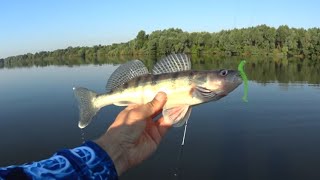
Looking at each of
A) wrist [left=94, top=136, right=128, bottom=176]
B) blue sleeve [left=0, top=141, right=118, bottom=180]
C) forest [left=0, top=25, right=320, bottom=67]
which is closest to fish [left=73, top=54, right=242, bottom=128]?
wrist [left=94, top=136, right=128, bottom=176]

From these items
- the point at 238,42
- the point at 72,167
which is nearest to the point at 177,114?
the point at 72,167

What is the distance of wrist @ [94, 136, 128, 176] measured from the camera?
2246 millimetres

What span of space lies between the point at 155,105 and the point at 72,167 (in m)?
1.08

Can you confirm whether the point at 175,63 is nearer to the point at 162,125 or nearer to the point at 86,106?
the point at 162,125

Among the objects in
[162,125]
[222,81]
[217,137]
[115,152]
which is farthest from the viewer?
[217,137]

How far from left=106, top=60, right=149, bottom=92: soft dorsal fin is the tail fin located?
0.26 m

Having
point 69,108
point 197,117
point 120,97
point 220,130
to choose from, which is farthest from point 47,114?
point 120,97

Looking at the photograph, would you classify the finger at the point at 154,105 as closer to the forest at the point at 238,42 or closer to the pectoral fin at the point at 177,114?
the pectoral fin at the point at 177,114

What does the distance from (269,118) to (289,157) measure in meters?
6.95

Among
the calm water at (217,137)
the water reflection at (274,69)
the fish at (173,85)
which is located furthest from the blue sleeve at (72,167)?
the water reflection at (274,69)

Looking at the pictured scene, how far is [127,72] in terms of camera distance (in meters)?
3.28

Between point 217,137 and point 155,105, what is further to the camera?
point 217,137

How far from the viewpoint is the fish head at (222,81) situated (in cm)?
288

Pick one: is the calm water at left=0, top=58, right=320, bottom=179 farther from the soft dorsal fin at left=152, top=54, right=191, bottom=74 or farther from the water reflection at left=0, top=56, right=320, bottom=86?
the water reflection at left=0, top=56, right=320, bottom=86
